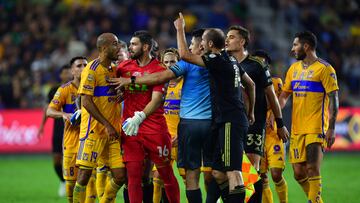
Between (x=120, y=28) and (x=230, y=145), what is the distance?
60.5 ft

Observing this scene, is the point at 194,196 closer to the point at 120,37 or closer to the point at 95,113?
the point at 95,113

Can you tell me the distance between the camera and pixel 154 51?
12.7 m

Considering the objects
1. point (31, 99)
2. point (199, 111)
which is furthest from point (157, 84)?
point (31, 99)

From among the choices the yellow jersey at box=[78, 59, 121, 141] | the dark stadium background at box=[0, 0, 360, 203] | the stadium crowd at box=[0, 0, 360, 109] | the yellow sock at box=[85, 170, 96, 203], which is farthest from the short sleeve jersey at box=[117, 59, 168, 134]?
the stadium crowd at box=[0, 0, 360, 109]

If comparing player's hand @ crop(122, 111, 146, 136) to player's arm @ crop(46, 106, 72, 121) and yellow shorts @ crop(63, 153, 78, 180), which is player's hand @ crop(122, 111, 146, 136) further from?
yellow shorts @ crop(63, 153, 78, 180)

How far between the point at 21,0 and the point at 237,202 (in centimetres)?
1999

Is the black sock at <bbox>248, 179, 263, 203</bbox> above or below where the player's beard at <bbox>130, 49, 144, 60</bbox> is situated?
below

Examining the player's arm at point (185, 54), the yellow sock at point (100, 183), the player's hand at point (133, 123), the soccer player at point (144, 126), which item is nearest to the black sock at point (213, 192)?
the soccer player at point (144, 126)

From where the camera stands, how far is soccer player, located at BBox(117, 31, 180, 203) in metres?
11.4

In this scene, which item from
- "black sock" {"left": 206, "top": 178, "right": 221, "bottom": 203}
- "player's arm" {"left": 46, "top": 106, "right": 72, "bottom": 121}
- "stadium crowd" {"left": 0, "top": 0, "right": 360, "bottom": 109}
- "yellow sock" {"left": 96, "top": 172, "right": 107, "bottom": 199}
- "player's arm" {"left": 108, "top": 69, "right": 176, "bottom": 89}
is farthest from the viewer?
"stadium crowd" {"left": 0, "top": 0, "right": 360, "bottom": 109}

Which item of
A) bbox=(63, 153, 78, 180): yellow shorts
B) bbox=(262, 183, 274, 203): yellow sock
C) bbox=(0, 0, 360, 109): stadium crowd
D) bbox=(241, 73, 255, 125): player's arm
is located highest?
bbox=(0, 0, 360, 109): stadium crowd

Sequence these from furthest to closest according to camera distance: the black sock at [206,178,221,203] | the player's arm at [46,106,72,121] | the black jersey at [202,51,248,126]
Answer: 1. the player's arm at [46,106,72,121]
2. the black sock at [206,178,221,203]
3. the black jersey at [202,51,248,126]

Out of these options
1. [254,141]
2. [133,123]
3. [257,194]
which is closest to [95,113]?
[133,123]

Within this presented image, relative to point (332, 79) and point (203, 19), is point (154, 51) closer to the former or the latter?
point (332, 79)
